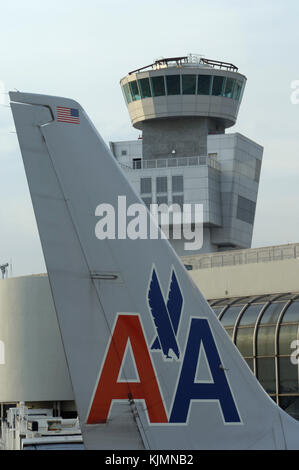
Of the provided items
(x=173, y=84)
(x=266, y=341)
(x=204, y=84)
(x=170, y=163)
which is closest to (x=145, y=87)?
(x=173, y=84)

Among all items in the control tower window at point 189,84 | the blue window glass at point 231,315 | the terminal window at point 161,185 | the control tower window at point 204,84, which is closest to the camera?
the blue window glass at point 231,315

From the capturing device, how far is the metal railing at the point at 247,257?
47.6 meters

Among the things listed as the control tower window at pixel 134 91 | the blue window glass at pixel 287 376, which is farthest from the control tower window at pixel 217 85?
the blue window glass at pixel 287 376

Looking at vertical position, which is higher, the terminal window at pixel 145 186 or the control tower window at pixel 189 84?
the control tower window at pixel 189 84

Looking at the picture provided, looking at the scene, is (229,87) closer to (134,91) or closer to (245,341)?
(134,91)

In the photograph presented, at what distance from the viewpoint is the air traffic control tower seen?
331ft

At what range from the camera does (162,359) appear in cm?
1058

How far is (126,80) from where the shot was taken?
104 m

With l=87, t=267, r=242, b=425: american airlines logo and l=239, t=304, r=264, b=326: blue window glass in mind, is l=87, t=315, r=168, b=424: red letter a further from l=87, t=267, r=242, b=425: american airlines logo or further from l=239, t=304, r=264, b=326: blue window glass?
l=239, t=304, r=264, b=326: blue window glass

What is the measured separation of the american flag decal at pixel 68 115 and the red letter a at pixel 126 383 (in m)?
2.48

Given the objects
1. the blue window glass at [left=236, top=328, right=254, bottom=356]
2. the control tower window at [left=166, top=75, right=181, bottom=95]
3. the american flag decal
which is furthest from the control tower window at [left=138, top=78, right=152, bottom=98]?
the american flag decal

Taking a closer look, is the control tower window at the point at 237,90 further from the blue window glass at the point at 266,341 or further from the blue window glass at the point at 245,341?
the blue window glass at the point at 266,341

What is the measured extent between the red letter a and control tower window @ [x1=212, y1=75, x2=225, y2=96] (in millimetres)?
93633

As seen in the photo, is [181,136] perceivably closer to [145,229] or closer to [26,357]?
[26,357]
